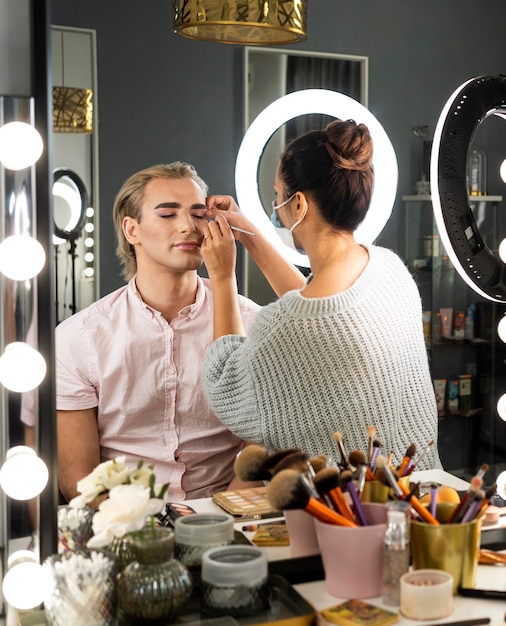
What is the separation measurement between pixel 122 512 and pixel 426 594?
318 millimetres

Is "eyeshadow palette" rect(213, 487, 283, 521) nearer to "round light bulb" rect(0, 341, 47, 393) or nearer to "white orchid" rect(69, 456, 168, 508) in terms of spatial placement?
"white orchid" rect(69, 456, 168, 508)

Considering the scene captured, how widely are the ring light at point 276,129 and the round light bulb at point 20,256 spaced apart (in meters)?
0.40

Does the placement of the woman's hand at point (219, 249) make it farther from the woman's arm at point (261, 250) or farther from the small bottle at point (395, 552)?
the small bottle at point (395, 552)

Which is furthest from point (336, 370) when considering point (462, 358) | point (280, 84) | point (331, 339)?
point (462, 358)

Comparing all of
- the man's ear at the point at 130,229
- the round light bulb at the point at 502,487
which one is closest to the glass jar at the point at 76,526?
the man's ear at the point at 130,229

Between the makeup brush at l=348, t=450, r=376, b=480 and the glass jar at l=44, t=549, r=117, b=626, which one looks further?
the makeup brush at l=348, t=450, r=376, b=480

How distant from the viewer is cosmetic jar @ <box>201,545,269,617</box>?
2.94 ft

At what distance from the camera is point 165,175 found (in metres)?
1.29

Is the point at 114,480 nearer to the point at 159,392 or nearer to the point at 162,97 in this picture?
the point at 159,392

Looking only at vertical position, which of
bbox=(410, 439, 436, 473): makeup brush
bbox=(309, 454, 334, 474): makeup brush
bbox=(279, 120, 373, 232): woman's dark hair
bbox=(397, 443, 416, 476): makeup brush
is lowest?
bbox=(410, 439, 436, 473): makeup brush

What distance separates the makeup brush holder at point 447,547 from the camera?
0.93 meters

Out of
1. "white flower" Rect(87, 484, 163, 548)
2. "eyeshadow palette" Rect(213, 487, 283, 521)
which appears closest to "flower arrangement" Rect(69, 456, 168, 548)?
"white flower" Rect(87, 484, 163, 548)

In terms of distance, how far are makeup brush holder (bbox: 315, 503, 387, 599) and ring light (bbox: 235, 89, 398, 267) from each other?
40cm

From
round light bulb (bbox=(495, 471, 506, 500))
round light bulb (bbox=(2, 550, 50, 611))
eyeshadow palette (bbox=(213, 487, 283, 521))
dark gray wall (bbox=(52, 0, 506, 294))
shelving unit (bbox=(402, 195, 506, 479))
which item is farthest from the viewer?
shelving unit (bbox=(402, 195, 506, 479))
